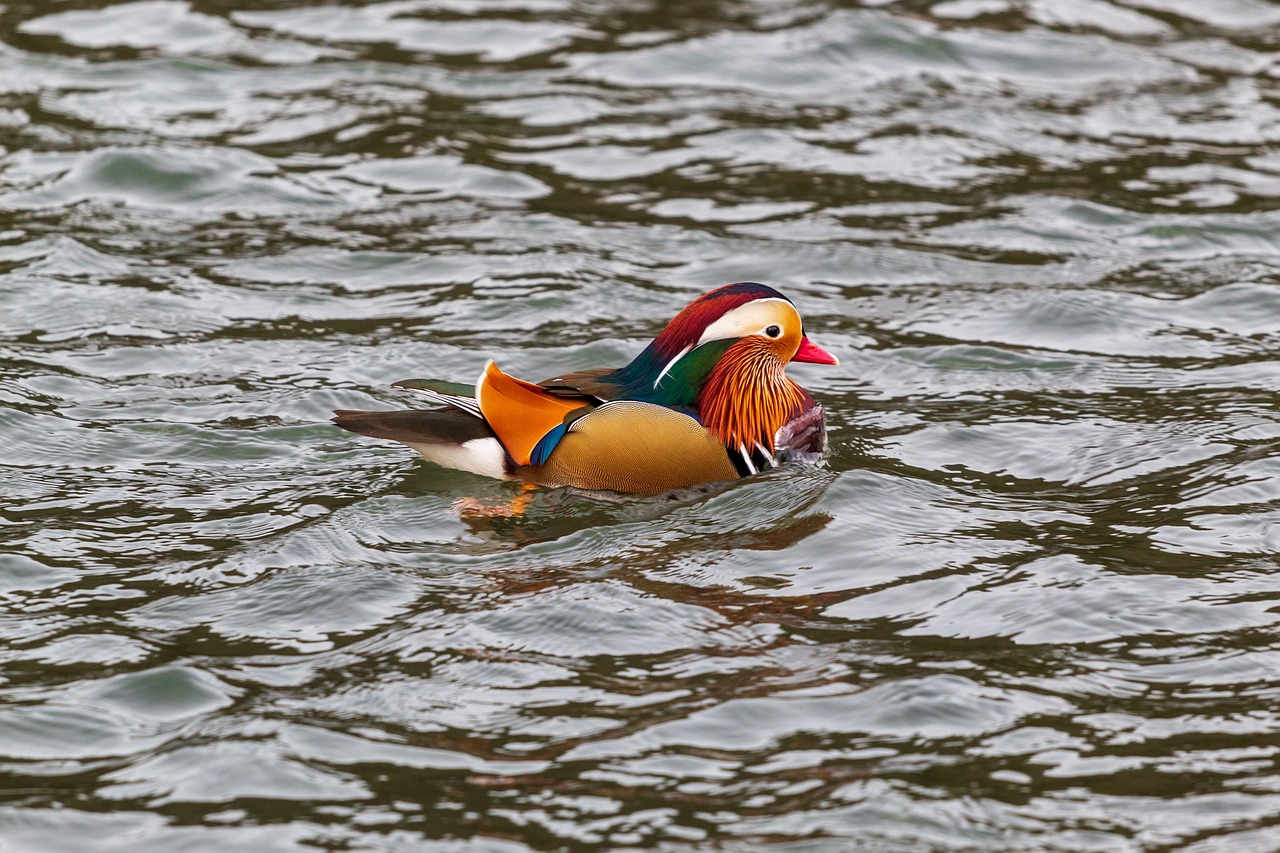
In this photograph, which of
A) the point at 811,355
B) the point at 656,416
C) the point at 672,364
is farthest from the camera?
the point at 811,355

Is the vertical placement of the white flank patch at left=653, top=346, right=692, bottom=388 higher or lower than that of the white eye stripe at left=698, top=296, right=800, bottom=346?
lower

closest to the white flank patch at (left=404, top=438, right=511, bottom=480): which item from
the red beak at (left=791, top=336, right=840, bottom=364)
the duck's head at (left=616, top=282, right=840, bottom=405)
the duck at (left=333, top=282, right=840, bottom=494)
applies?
the duck at (left=333, top=282, right=840, bottom=494)

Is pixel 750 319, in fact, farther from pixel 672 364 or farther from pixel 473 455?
pixel 473 455

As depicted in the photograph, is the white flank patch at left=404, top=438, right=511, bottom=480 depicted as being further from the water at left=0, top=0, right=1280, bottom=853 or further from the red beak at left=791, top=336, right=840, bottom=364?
the red beak at left=791, top=336, right=840, bottom=364

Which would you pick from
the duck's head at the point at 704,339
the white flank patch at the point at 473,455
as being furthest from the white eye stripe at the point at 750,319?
the white flank patch at the point at 473,455

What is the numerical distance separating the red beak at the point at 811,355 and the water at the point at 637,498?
1.49 ft

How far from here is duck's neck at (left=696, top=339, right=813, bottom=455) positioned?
6992 millimetres

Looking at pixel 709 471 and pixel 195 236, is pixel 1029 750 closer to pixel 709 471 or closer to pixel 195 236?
pixel 709 471

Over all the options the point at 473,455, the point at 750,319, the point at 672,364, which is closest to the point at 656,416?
the point at 672,364

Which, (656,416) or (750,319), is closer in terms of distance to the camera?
(656,416)

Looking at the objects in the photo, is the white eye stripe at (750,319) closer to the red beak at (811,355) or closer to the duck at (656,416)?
the duck at (656,416)

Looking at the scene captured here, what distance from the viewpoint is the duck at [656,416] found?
675cm

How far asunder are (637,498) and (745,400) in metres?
0.62

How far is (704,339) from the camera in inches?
275
